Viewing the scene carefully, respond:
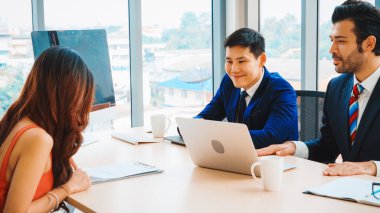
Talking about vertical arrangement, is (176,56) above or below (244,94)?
above

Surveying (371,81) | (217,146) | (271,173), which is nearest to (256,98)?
(371,81)

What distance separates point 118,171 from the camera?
78.4 inches

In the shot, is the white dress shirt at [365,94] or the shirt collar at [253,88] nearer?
the white dress shirt at [365,94]

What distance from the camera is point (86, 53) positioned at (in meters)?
2.63

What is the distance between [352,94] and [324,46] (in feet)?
5.40

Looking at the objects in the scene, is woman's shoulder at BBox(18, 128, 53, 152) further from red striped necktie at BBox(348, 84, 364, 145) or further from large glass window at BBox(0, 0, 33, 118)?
large glass window at BBox(0, 0, 33, 118)

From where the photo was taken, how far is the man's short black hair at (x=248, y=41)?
270 centimetres

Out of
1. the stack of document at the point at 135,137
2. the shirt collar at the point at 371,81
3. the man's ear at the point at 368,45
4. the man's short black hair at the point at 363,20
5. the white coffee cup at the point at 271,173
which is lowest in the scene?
the stack of document at the point at 135,137

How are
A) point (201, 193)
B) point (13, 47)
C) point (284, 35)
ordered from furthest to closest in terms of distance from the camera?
point (284, 35) < point (13, 47) < point (201, 193)

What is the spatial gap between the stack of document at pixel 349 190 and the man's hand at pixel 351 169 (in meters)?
0.07

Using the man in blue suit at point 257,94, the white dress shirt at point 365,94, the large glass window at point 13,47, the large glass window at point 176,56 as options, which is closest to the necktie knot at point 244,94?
Result: the man in blue suit at point 257,94

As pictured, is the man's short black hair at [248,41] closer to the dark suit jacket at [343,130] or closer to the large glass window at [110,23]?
the dark suit jacket at [343,130]

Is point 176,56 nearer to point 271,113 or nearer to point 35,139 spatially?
point 271,113

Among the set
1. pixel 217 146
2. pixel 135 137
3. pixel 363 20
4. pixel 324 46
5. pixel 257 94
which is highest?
pixel 363 20
